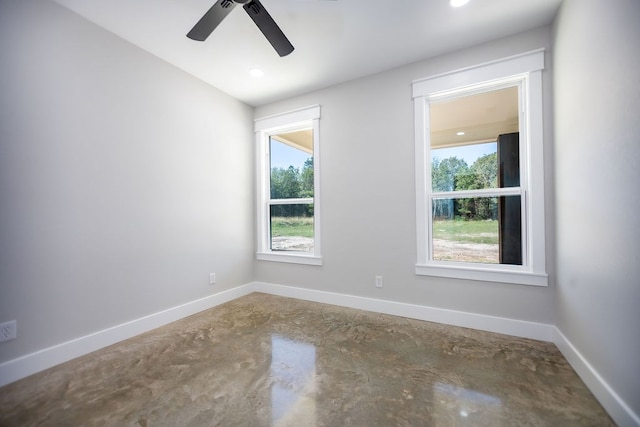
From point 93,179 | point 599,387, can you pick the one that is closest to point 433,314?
point 599,387

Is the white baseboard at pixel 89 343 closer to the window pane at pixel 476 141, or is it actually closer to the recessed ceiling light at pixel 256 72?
the recessed ceiling light at pixel 256 72

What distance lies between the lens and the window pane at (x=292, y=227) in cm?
364

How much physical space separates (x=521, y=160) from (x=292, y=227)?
271 centimetres

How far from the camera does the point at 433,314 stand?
2.72 metres

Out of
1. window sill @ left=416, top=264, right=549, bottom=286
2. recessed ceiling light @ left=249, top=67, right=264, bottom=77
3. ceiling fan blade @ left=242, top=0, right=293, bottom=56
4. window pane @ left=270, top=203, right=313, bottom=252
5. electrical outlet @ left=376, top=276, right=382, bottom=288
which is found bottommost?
electrical outlet @ left=376, top=276, right=382, bottom=288

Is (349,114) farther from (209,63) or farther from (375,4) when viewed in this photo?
(209,63)

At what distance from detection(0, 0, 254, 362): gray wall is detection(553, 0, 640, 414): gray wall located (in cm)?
344

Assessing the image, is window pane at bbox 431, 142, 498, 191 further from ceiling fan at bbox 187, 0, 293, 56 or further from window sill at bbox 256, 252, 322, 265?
ceiling fan at bbox 187, 0, 293, 56

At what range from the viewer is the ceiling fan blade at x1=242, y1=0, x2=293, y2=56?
1.73 m

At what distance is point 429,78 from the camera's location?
2.74 metres

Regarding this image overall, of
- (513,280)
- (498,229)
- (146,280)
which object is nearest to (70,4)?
(146,280)

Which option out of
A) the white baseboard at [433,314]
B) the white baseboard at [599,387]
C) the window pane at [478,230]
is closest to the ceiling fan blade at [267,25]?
the window pane at [478,230]

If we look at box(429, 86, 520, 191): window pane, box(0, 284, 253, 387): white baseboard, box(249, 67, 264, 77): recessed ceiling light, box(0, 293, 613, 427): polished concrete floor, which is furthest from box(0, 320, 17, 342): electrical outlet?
box(429, 86, 520, 191): window pane

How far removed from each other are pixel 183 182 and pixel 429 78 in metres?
2.87
